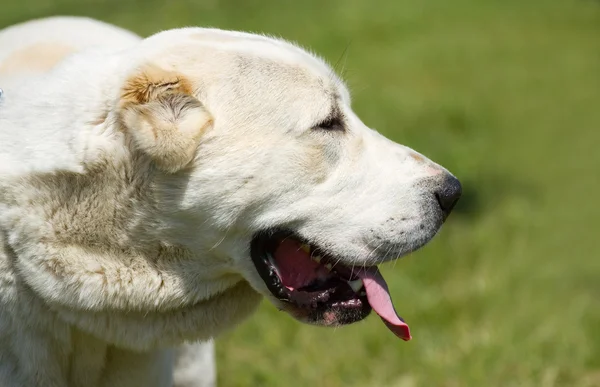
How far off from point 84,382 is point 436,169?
1.44 metres

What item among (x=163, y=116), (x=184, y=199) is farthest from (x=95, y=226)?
(x=163, y=116)

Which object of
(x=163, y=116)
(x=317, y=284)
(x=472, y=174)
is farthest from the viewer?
(x=472, y=174)

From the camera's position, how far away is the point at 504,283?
588 centimetres

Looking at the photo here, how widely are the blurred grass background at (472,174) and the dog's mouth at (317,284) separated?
0.82 m

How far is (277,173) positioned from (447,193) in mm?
607

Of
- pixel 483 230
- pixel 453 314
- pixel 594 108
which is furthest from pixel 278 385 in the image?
pixel 594 108

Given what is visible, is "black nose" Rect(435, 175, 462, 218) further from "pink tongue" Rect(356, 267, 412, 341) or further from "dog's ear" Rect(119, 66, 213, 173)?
"dog's ear" Rect(119, 66, 213, 173)

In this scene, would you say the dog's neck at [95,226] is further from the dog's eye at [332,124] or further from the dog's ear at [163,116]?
the dog's eye at [332,124]

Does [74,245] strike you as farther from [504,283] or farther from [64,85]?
[504,283]

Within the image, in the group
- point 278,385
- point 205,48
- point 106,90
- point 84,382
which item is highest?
point 205,48

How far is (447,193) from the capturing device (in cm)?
309

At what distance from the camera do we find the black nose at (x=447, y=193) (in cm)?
307

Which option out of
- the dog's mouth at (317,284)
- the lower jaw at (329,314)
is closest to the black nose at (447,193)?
the dog's mouth at (317,284)

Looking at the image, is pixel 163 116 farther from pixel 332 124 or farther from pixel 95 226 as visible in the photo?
pixel 332 124
